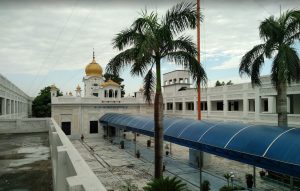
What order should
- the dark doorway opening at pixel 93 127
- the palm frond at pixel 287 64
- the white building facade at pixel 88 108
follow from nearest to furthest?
1. the palm frond at pixel 287 64
2. the white building facade at pixel 88 108
3. the dark doorway opening at pixel 93 127

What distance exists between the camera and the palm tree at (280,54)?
1596cm

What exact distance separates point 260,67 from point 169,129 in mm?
8458

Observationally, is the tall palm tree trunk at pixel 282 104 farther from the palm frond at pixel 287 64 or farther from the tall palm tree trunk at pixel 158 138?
the tall palm tree trunk at pixel 158 138

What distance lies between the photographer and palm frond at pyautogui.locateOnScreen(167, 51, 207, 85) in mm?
15125

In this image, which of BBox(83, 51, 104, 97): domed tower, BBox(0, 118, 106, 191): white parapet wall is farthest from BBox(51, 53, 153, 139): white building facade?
BBox(0, 118, 106, 191): white parapet wall

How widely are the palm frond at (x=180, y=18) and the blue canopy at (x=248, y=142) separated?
6.43 m

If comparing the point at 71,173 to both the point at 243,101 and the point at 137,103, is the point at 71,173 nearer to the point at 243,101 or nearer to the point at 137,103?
the point at 243,101

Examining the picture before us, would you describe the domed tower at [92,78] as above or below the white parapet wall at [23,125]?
above

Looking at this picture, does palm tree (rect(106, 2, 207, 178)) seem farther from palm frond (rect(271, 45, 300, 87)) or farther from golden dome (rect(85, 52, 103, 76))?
golden dome (rect(85, 52, 103, 76))

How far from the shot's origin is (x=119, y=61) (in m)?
15.7

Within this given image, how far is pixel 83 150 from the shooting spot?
122ft

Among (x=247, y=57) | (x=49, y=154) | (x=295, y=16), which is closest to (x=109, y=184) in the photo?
(x=49, y=154)

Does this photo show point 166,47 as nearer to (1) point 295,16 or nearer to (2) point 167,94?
(1) point 295,16

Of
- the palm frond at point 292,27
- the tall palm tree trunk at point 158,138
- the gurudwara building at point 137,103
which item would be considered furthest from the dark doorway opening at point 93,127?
the palm frond at point 292,27
